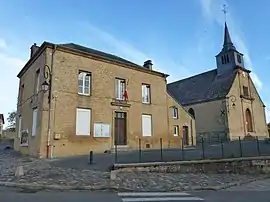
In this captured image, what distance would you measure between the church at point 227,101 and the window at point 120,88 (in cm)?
1635

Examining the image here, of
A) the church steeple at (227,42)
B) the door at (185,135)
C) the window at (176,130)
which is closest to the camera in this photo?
the window at (176,130)

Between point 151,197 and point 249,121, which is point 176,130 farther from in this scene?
point 151,197

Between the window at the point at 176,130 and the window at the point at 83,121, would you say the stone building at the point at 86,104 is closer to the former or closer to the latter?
the window at the point at 83,121

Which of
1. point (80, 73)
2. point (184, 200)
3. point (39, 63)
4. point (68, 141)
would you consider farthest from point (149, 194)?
point (39, 63)

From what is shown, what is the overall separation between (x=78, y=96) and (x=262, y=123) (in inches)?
1142

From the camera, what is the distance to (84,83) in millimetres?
18375

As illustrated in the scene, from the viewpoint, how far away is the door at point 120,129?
63.2 feet

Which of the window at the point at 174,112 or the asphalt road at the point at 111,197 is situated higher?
the window at the point at 174,112

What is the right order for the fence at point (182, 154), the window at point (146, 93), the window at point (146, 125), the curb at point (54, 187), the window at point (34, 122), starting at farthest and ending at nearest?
the window at point (146, 93), the window at point (146, 125), the window at point (34, 122), the fence at point (182, 154), the curb at point (54, 187)

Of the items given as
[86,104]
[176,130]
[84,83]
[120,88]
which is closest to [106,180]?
[86,104]

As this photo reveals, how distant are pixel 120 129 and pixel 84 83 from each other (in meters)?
4.27

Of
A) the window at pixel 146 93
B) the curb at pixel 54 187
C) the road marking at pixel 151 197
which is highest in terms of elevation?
the window at pixel 146 93

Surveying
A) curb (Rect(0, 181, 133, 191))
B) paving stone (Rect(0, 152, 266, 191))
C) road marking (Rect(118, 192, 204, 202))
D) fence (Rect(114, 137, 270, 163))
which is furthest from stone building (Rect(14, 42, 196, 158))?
road marking (Rect(118, 192, 204, 202))

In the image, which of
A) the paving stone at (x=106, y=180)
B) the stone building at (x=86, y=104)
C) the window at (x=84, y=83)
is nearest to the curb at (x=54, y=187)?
the paving stone at (x=106, y=180)
